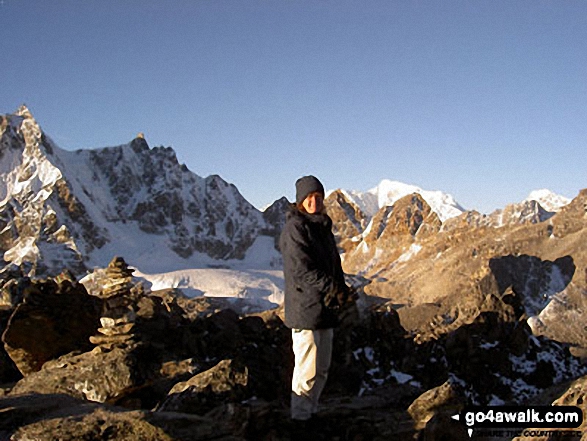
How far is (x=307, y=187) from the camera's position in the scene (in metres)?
6.36

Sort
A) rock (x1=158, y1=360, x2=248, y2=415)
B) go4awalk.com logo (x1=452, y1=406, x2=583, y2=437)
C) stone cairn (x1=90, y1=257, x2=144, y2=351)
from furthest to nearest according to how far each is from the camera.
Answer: stone cairn (x1=90, y1=257, x2=144, y2=351) < rock (x1=158, y1=360, x2=248, y2=415) < go4awalk.com logo (x1=452, y1=406, x2=583, y2=437)

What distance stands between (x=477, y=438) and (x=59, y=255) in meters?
212

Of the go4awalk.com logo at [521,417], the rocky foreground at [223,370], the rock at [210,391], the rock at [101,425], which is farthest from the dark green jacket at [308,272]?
the rock at [210,391]

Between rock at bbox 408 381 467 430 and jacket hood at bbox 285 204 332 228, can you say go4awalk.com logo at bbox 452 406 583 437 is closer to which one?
rock at bbox 408 381 467 430

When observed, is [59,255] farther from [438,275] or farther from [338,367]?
[338,367]

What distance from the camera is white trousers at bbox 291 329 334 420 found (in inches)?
244

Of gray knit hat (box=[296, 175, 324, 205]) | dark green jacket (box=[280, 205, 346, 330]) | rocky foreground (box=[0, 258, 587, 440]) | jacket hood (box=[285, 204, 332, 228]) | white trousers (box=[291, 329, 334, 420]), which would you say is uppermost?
gray knit hat (box=[296, 175, 324, 205])

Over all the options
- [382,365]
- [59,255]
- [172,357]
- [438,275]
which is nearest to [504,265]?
[438,275]

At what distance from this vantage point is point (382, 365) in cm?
2066

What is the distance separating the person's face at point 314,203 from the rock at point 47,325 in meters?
9.23

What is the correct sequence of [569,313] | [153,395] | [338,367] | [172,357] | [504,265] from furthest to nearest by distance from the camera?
[504,265]
[569,313]
[338,367]
[172,357]
[153,395]

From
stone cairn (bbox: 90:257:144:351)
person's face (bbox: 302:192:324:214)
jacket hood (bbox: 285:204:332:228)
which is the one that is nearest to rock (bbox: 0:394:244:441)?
jacket hood (bbox: 285:204:332:228)

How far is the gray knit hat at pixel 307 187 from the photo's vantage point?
20.8 feet

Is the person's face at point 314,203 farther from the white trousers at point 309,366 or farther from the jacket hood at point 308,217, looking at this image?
the white trousers at point 309,366
